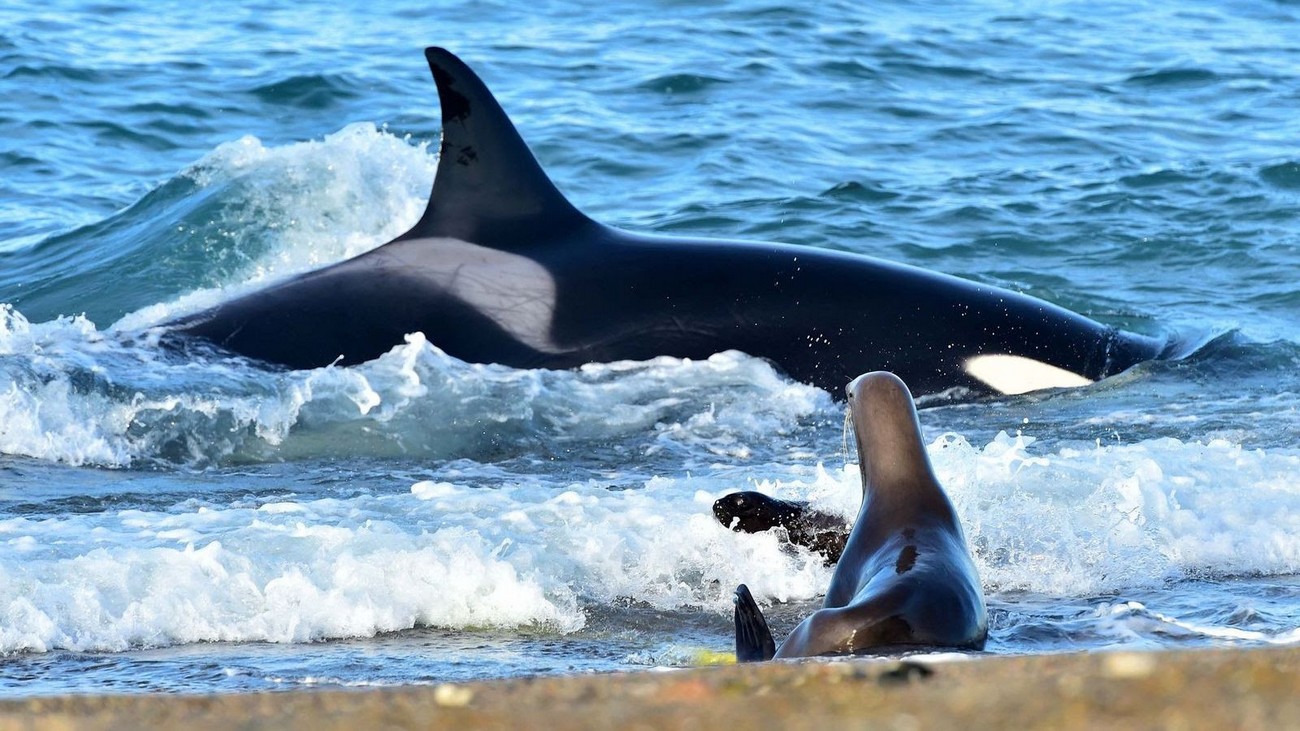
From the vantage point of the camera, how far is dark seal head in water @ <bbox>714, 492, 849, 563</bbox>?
228 inches

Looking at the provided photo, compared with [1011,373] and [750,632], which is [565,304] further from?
[750,632]

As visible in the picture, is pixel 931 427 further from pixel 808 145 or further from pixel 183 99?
pixel 183 99

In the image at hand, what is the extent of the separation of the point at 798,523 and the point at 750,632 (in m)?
1.50

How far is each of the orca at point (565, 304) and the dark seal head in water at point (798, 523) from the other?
306cm

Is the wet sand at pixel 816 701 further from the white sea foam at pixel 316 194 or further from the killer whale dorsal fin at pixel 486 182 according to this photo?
the white sea foam at pixel 316 194

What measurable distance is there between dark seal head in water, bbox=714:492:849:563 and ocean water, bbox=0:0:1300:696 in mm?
89

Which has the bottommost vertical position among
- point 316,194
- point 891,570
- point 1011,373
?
point 1011,373

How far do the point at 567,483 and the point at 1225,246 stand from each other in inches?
316

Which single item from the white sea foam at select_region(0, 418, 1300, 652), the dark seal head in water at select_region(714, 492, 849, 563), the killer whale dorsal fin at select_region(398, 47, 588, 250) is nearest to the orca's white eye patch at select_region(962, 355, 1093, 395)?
the white sea foam at select_region(0, 418, 1300, 652)

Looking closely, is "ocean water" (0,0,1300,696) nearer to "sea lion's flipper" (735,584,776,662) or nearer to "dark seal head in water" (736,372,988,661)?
"dark seal head in water" (736,372,988,661)

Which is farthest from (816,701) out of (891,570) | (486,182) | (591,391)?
(486,182)

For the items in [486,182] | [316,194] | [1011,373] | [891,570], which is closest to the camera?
[891,570]

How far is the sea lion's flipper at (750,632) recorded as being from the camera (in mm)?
4312

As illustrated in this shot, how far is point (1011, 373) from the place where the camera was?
9.09 m
